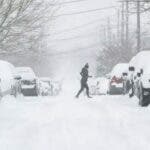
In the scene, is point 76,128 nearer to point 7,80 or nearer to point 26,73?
point 7,80

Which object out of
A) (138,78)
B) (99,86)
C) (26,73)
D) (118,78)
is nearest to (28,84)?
(26,73)

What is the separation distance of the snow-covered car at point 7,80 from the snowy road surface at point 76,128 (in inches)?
111

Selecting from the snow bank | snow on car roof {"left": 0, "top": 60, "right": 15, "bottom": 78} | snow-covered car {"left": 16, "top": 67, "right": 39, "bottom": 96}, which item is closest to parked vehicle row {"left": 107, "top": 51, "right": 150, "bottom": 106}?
snow-covered car {"left": 16, "top": 67, "right": 39, "bottom": 96}

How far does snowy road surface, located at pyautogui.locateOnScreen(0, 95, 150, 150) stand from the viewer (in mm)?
10961

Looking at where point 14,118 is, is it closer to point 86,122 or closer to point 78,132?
point 86,122

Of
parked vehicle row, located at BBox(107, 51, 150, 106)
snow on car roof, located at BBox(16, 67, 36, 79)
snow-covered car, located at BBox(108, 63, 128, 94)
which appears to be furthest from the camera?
snow-covered car, located at BBox(108, 63, 128, 94)

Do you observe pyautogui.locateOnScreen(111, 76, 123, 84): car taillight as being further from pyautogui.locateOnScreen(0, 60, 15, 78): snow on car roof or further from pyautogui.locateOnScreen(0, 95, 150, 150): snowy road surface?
pyautogui.locateOnScreen(0, 95, 150, 150): snowy road surface

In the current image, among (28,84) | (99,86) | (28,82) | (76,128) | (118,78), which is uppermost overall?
(118,78)

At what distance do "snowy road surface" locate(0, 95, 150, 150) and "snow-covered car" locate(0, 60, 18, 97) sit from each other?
2.83 m

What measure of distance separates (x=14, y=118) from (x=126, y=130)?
15.1 ft

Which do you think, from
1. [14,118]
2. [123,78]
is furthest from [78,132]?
[123,78]

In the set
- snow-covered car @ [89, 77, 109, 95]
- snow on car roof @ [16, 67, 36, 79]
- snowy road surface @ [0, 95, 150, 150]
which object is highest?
snow on car roof @ [16, 67, 36, 79]

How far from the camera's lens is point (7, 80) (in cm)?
2441

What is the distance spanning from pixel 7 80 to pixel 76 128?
11.2 metres
